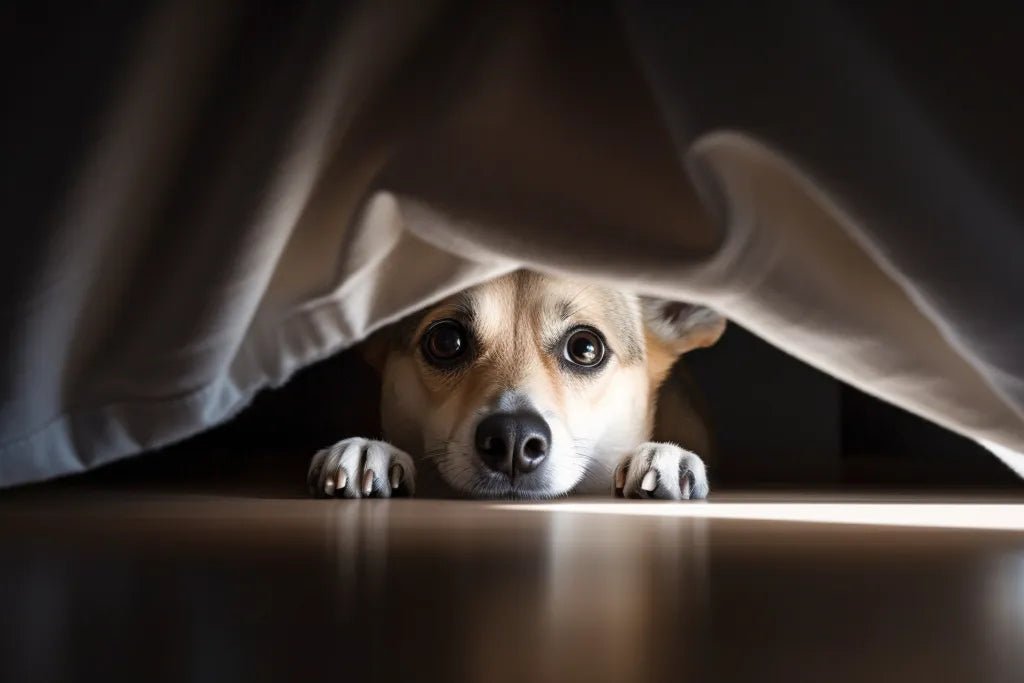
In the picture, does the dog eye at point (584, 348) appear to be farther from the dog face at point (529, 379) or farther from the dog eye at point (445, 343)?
the dog eye at point (445, 343)

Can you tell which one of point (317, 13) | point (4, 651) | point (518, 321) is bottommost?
point (4, 651)

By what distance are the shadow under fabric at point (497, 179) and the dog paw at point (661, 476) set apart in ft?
2.25

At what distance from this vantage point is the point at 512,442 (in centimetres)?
188

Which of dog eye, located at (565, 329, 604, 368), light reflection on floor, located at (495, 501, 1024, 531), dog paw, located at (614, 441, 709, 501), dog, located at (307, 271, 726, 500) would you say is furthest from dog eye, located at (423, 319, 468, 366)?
light reflection on floor, located at (495, 501, 1024, 531)

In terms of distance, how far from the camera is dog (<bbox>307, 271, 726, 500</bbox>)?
6.01ft

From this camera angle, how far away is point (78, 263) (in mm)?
1120

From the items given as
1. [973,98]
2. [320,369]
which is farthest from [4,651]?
[320,369]

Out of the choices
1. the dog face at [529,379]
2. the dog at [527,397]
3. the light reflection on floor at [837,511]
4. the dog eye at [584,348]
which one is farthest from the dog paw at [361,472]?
the dog eye at [584,348]

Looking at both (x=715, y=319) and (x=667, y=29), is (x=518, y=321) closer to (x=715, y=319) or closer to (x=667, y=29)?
(x=715, y=319)

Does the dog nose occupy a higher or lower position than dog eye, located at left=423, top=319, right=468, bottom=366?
lower

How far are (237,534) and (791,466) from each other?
2.10 m

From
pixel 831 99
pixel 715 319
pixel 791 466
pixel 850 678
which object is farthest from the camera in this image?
pixel 791 466

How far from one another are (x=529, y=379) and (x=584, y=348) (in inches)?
9.9

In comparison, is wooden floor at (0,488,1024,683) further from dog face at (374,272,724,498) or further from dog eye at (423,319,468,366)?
dog eye at (423,319,468,366)
